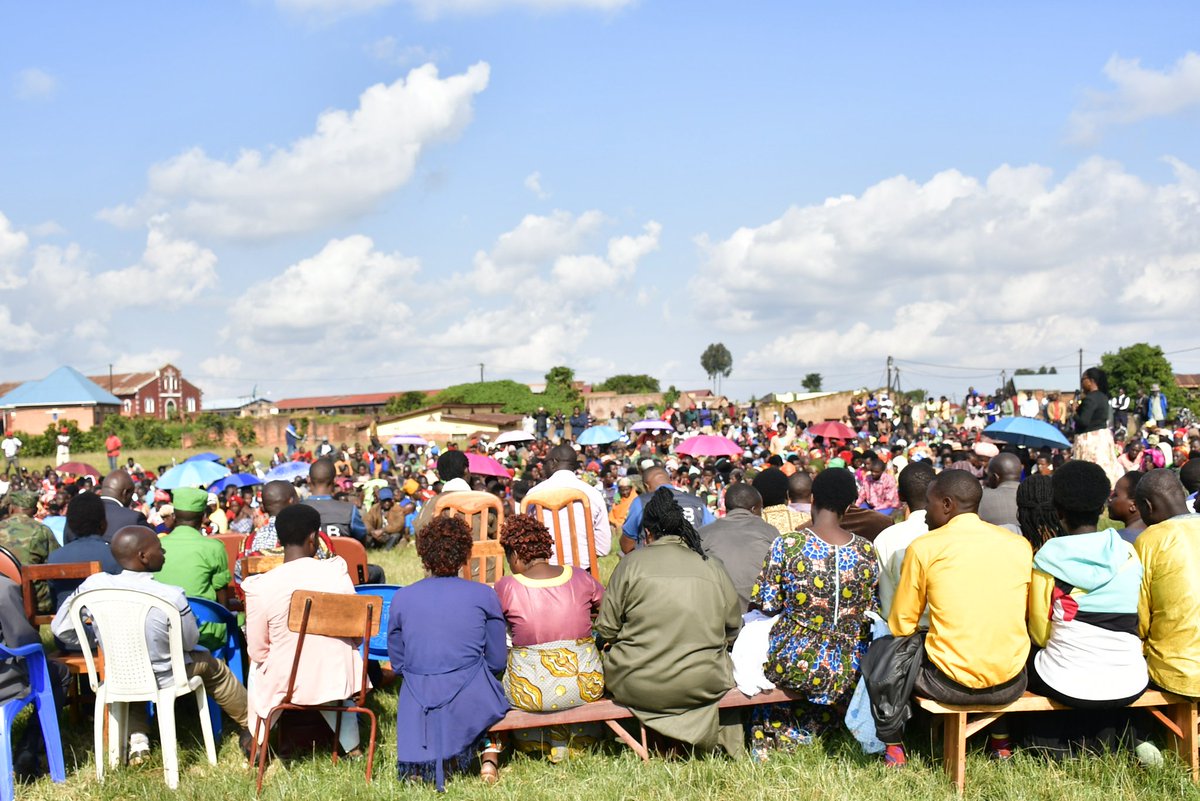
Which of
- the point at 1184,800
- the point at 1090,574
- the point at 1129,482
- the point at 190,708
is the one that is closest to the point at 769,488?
the point at 1129,482

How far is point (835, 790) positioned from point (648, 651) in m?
1.13

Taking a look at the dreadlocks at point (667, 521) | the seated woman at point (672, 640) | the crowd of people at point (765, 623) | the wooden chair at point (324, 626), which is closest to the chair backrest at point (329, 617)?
the wooden chair at point (324, 626)

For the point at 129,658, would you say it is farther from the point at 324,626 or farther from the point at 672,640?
the point at 672,640

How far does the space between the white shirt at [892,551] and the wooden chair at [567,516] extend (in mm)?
2737

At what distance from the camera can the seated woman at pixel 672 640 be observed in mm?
4973

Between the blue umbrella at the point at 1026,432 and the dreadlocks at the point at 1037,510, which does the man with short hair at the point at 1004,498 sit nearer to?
the dreadlocks at the point at 1037,510

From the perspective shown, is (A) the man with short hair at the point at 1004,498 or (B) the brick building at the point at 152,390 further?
(B) the brick building at the point at 152,390

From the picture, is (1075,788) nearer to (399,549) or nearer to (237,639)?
(237,639)

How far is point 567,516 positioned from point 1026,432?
7046mm

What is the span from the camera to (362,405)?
Answer: 81.9 m

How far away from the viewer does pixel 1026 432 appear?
11.9 metres

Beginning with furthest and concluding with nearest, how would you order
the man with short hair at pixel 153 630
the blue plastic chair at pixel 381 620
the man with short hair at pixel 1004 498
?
the man with short hair at pixel 1004 498, the blue plastic chair at pixel 381 620, the man with short hair at pixel 153 630

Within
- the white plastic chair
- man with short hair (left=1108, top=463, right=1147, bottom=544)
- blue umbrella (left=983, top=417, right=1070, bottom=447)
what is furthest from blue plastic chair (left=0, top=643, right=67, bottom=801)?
blue umbrella (left=983, top=417, right=1070, bottom=447)

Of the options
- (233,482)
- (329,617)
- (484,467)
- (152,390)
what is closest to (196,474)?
(233,482)
